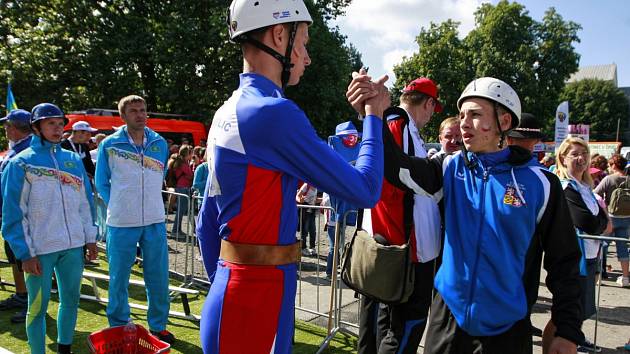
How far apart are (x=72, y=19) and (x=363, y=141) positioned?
2523cm

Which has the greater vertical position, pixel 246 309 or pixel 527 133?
pixel 527 133

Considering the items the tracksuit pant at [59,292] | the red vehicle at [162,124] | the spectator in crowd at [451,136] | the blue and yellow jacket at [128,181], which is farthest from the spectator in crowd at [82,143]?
the red vehicle at [162,124]

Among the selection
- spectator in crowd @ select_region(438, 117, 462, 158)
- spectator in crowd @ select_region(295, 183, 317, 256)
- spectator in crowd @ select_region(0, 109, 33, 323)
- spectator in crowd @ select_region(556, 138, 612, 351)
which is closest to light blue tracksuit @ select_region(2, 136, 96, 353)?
spectator in crowd @ select_region(0, 109, 33, 323)

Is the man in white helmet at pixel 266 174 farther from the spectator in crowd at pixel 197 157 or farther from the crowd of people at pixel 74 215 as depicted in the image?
the spectator in crowd at pixel 197 157

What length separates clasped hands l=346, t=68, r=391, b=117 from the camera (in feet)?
6.07

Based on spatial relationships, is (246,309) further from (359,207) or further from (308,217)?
(308,217)

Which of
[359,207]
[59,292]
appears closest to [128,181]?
[59,292]

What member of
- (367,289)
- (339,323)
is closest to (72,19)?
(339,323)

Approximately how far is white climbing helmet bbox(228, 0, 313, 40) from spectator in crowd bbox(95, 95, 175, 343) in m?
3.24

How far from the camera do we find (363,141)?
177 cm

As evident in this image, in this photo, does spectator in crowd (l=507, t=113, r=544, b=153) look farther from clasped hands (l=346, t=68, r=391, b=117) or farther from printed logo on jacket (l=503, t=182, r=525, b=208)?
clasped hands (l=346, t=68, r=391, b=117)

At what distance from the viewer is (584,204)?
4691 millimetres

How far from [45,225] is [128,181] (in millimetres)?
967

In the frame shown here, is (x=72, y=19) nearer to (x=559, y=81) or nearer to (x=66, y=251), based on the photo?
(x=66, y=251)
